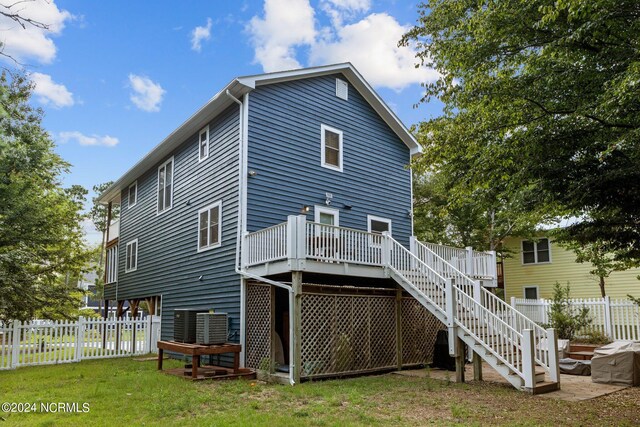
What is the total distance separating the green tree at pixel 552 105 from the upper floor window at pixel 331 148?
15.7 feet

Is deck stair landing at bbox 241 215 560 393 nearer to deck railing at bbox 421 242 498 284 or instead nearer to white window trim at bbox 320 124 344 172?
deck railing at bbox 421 242 498 284

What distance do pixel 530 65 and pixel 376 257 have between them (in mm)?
5491

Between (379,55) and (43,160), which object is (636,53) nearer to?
(379,55)

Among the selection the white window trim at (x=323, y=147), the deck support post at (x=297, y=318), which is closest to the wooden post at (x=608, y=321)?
the white window trim at (x=323, y=147)

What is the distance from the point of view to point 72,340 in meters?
14.8

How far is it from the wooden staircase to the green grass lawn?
56cm

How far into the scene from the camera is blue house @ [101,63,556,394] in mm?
10938

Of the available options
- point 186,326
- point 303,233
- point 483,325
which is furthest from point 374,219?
point 186,326

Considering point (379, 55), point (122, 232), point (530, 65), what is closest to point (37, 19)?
point (530, 65)

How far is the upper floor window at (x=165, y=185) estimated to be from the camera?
16.6m

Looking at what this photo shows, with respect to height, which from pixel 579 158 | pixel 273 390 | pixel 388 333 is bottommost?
pixel 273 390

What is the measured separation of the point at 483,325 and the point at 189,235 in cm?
908

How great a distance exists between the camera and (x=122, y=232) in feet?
68.6

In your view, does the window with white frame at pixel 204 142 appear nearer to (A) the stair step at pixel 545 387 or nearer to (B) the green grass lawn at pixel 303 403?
(B) the green grass lawn at pixel 303 403
